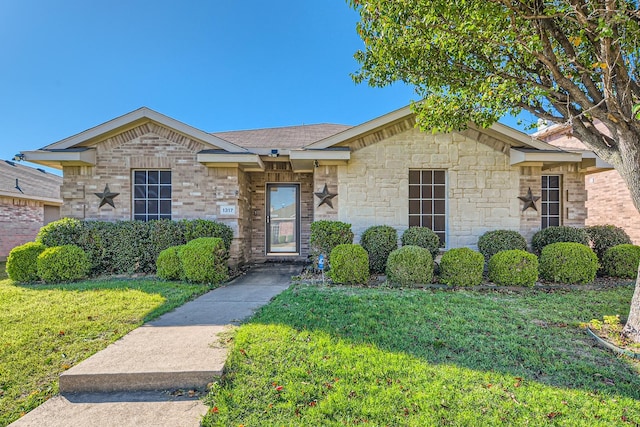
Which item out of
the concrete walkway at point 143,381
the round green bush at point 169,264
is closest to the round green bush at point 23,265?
the round green bush at point 169,264

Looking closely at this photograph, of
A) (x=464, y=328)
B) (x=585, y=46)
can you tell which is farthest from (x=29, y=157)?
(x=585, y=46)

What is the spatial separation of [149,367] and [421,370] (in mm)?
2633

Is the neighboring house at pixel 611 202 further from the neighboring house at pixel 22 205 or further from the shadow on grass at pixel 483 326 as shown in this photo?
the neighboring house at pixel 22 205

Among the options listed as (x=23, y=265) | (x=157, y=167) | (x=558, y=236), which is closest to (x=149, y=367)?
(x=23, y=265)

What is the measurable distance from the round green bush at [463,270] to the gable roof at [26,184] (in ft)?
51.5

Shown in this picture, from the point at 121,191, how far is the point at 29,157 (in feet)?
7.79

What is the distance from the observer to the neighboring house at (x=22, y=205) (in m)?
11.9

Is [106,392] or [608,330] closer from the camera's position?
[106,392]

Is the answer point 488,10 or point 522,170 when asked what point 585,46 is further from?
point 522,170

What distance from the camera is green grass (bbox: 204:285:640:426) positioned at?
7.84ft

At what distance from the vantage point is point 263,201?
10266mm

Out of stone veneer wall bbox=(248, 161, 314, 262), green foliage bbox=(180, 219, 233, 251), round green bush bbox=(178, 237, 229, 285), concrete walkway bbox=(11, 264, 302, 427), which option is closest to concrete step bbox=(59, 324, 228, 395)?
concrete walkway bbox=(11, 264, 302, 427)

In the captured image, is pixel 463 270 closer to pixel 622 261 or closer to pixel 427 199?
pixel 427 199

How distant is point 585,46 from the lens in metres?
4.96
